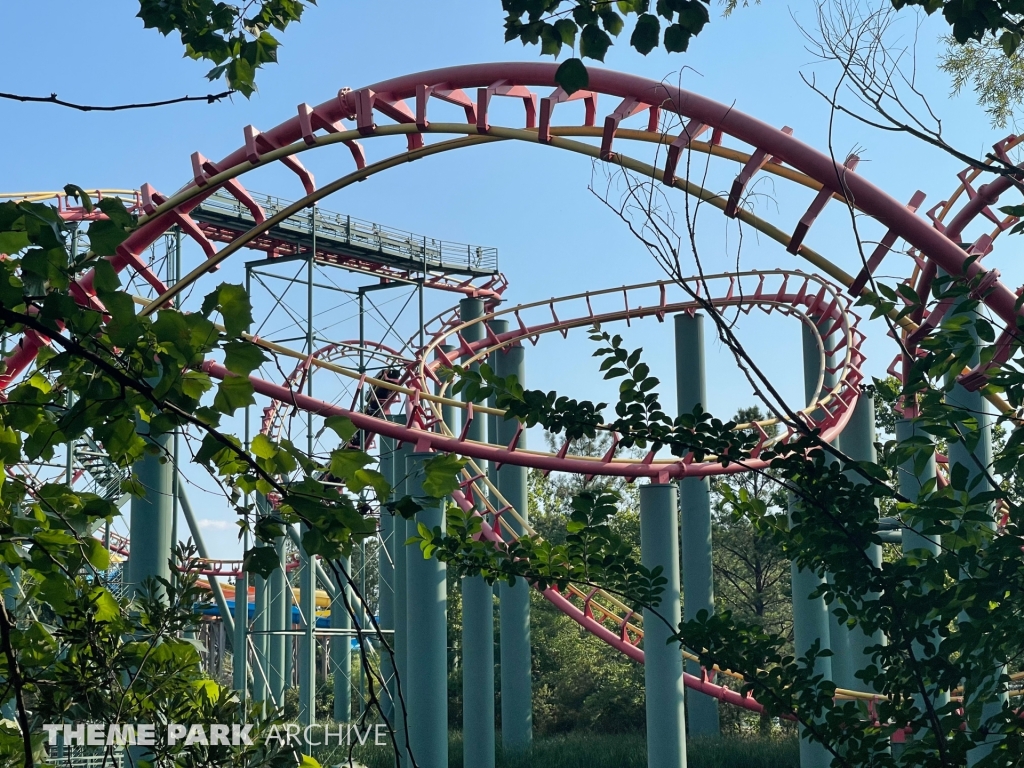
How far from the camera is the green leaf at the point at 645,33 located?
221cm

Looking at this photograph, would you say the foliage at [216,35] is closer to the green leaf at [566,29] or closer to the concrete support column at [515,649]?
the green leaf at [566,29]

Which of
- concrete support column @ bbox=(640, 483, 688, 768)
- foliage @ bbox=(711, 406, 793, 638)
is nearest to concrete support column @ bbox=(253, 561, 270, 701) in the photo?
concrete support column @ bbox=(640, 483, 688, 768)

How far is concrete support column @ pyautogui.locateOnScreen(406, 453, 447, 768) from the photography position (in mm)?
10383

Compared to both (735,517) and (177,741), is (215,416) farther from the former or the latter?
(735,517)

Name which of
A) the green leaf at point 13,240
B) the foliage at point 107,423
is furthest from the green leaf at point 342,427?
the green leaf at point 13,240

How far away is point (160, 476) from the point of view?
6340mm

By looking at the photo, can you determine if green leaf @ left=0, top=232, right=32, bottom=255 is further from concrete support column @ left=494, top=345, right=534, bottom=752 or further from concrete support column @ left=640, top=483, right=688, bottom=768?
concrete support column @ left=494, top=345, right=534, bottom=752

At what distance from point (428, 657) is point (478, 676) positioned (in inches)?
52.7

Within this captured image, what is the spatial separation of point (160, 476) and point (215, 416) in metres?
5.30

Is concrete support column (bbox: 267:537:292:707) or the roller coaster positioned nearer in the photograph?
A: the roller coaster

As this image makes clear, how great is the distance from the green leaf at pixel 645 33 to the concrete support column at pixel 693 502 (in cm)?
931

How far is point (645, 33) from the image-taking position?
7.24ft

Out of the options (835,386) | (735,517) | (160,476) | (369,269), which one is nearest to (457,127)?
(160,476)

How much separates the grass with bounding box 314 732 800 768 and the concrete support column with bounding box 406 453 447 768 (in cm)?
157
